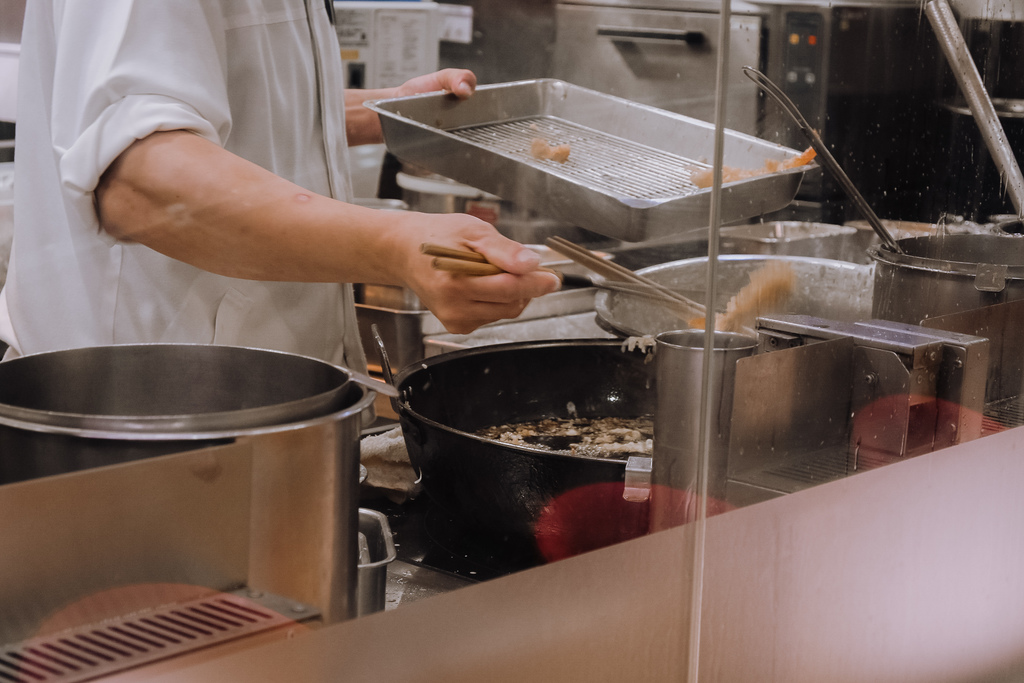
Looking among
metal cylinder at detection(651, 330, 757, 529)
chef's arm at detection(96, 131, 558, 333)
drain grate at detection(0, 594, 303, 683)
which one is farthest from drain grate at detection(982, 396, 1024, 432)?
drain grate at detection(0, 594, 303, 683)

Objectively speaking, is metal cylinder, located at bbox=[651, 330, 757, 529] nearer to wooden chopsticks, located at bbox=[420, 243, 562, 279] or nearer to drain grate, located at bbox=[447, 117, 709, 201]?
drain grate, located at bbox=[447, 117, 709, 201]

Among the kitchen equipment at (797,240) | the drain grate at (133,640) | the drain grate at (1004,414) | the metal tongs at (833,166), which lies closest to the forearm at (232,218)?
the drain grate at (133,640)

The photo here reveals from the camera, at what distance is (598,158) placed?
97 centimetres

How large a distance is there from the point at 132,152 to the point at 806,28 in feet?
2.65

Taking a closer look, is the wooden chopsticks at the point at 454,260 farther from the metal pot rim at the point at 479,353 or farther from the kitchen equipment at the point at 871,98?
the kitchen equipment at the point at 871,98

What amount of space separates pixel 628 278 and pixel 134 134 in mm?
450

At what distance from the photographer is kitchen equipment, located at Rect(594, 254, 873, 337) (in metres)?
0.97

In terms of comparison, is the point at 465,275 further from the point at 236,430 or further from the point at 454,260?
the point at 236,430

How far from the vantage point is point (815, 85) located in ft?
4.03

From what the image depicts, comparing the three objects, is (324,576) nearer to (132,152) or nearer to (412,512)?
(412,512)

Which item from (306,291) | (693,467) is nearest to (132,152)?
(306,291)

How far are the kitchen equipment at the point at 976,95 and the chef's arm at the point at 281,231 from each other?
2.36 ft

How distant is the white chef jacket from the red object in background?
24cm

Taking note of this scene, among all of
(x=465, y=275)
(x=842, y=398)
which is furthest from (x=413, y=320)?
(x=842, y=398)
